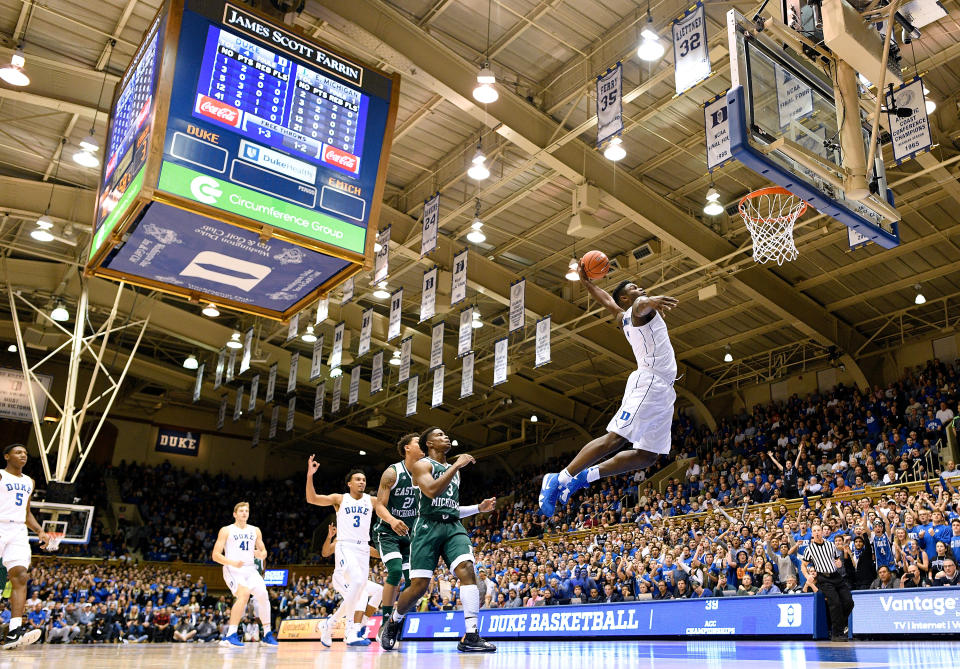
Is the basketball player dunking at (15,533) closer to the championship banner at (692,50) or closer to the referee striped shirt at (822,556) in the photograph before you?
the championship banner at (692,50)

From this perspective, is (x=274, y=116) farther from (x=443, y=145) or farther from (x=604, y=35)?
(x=443, y=145)

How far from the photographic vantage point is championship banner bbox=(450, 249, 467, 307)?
18.4m

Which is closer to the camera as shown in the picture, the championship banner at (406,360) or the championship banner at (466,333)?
the championship banner at (466,333)

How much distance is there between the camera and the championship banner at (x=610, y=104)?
1291 centimetres

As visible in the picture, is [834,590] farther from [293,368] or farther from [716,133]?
[293,368]

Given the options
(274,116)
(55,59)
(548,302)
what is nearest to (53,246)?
(55,59)

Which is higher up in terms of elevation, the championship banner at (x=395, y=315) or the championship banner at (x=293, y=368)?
the championship banner at (x=293, y=368)

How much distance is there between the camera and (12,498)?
9.02 m

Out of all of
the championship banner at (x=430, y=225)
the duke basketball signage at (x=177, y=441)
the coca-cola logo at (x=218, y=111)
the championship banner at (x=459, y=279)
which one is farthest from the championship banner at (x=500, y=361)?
the duke basketball signage at (x=177, y=441)

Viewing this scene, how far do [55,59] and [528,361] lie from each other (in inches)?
731

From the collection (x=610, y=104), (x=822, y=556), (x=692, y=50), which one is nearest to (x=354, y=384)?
(x=610, y=104)

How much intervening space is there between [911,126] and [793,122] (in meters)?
4.47

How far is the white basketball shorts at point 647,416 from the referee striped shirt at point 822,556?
6.54 m

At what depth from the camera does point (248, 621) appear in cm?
2434
